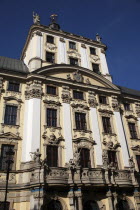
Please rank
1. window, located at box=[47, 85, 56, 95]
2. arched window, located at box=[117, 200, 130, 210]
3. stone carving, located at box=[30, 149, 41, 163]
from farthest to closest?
window, located at box=[47, 85, 56, 95]
arched window, located at box=[117, 200, 130, 210]
stone carving, located at box=[30, 149, 41, 163]

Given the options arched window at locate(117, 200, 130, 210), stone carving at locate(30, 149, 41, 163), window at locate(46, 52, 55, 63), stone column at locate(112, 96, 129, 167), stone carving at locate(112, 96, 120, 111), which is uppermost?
window at locate(46, 52, 55, 63)

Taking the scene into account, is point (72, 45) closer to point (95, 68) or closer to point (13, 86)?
point (95, 68)

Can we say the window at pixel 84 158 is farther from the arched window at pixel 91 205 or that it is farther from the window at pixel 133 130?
the window at pixel 133 130

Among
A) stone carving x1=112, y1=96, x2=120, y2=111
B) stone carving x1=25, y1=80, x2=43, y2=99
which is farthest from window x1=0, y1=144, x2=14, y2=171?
stone carving x1=112, y1=96, x2=120, y2=111

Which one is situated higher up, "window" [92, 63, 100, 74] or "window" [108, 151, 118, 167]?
A: "window" [92, 63, 100, 74]

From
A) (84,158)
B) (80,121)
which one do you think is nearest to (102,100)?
(80,121)

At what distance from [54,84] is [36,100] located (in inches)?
147

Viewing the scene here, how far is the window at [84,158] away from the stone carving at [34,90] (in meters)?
7.88

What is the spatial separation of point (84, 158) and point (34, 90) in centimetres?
946

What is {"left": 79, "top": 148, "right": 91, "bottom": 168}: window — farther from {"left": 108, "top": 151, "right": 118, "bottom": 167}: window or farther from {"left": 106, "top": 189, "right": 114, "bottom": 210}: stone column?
{"left": 106, "top": 189, "right": 114, "bottom": 210}: stone column

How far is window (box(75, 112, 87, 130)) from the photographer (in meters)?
23.9

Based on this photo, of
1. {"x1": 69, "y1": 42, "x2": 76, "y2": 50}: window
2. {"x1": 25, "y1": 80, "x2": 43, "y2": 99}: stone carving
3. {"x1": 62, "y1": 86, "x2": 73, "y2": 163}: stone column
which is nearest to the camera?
{"x1": 62, "y1": 86, "x2": 73, "y2": 163}: stone column

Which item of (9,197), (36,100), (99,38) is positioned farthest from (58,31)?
(9,197)

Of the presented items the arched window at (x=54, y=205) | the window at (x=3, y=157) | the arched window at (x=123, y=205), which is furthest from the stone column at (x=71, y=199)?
the window at (x=3, y=157)
